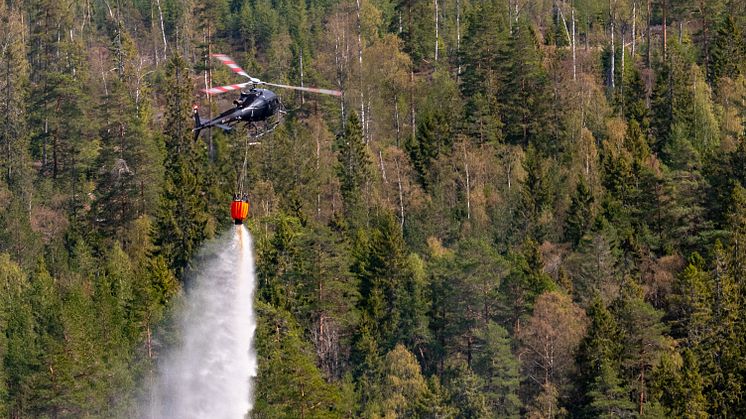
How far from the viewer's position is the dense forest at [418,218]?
215 ft

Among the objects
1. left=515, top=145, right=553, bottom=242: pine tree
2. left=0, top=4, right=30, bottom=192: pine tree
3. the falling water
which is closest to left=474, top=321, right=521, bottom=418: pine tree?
left=515, top=145, right=553, bottom=242: pine tree

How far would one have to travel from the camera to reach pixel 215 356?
63406 mm

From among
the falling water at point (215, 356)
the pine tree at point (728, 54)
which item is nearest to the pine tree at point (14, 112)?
the falling water at point (215, 356)

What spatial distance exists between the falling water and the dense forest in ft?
3.97

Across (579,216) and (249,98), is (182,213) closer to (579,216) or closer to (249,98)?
(579,216)

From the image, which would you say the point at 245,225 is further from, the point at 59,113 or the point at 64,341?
the point at 59,113

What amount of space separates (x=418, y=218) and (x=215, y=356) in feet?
59.9

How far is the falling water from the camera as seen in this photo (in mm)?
62000

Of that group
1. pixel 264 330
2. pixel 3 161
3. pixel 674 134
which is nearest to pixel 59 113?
pixel 3 161

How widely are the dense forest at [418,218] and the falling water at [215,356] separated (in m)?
1.21

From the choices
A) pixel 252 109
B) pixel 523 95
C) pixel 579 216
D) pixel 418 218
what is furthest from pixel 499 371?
pixel 252 109

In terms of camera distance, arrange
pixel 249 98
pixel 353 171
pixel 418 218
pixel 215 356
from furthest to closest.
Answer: pixel 353 171 → pixel 418 218 → pixel 215 356 → pixel 249 98

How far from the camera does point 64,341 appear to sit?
6481 cm

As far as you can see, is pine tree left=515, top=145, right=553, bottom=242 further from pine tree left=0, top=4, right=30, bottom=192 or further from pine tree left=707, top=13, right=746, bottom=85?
pine tree left=0, top=4, right=30, bottom=192
